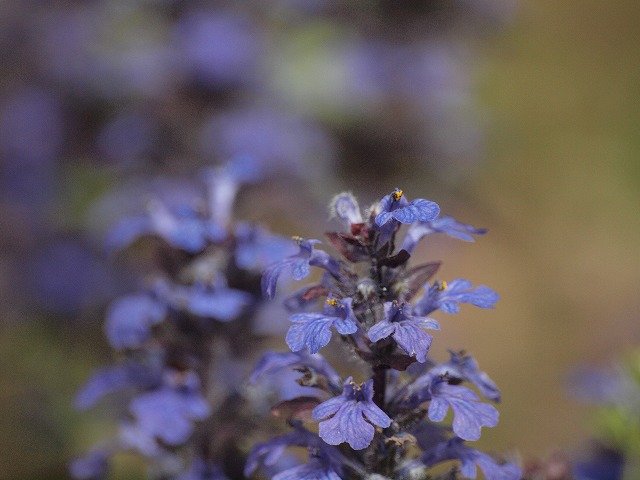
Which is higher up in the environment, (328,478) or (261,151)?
(328,478)

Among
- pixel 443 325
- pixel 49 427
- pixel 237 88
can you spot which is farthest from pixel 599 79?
pixel 49 427

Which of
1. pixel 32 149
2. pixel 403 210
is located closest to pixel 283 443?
pixel 403 210

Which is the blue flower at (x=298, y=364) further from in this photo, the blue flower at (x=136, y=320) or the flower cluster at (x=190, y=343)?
the blue flower at (x=136, y=320)

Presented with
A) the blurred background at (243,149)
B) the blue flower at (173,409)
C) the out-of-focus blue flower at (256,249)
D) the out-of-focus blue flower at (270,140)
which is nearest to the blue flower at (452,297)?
the out-of-focus blue flower at (256,249)

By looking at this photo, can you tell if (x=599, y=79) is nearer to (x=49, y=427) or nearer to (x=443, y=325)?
(x=443, y=325)

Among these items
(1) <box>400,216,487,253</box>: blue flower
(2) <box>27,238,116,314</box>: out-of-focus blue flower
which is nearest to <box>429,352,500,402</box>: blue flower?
(1) <box>400,216,487,253</box>: blue flower

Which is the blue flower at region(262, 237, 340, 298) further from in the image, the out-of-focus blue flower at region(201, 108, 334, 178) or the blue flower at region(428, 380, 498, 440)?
A: the out-of-focus blue flower at region(201, 108, 334, 178)
